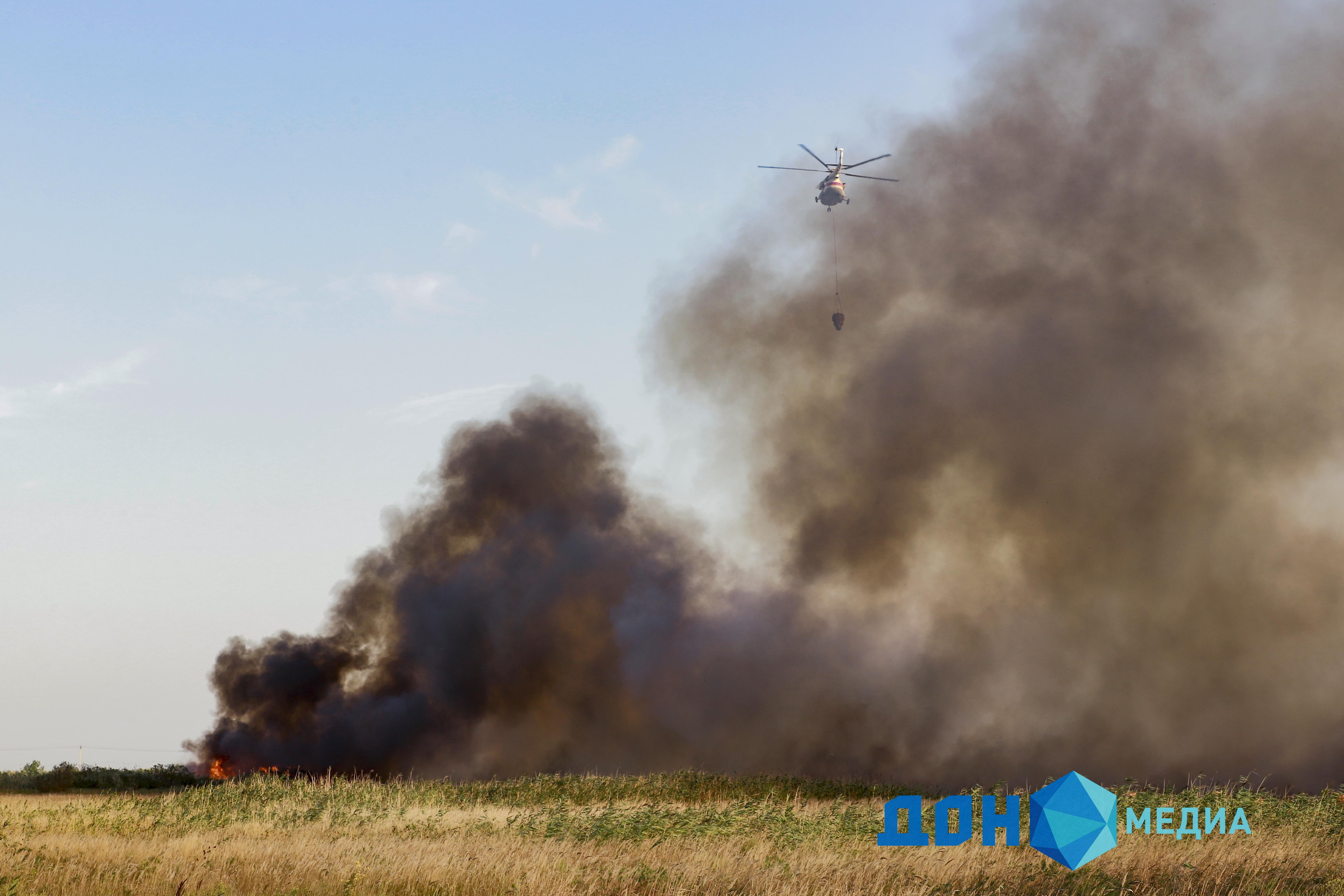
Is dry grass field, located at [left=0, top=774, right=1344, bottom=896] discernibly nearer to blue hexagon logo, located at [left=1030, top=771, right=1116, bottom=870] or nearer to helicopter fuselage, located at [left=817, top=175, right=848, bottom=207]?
blue hexagon logo, located at [left=1030, top=771, right=1116, bottom=870]

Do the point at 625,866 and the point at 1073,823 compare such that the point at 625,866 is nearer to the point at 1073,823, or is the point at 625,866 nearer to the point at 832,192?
the point at 1073,823

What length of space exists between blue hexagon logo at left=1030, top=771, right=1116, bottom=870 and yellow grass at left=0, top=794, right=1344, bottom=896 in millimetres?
515

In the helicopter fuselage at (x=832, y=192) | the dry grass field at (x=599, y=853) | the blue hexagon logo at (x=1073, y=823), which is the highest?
the helicopter fuselage at (x=832, y=192)

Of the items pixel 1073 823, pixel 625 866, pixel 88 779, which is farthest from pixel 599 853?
pixel 88 779

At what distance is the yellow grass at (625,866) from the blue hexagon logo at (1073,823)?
0.52 metres

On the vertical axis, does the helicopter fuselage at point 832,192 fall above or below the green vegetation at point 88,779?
above

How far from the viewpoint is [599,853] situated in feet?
70.9

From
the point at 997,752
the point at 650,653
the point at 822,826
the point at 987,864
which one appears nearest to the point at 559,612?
the point at 650,653

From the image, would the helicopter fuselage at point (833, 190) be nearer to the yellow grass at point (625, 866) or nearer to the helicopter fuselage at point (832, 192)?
the helicopter fuselage at point (832, 192)

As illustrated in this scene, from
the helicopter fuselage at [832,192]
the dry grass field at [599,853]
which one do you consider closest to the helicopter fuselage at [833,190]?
the helicopter fuselage at [832,192]

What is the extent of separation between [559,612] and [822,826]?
47.2 m

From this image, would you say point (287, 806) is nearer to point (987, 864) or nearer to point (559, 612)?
point (987, 864)

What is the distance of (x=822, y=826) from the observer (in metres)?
24.7

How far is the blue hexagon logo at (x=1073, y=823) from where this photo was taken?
22.1 m
